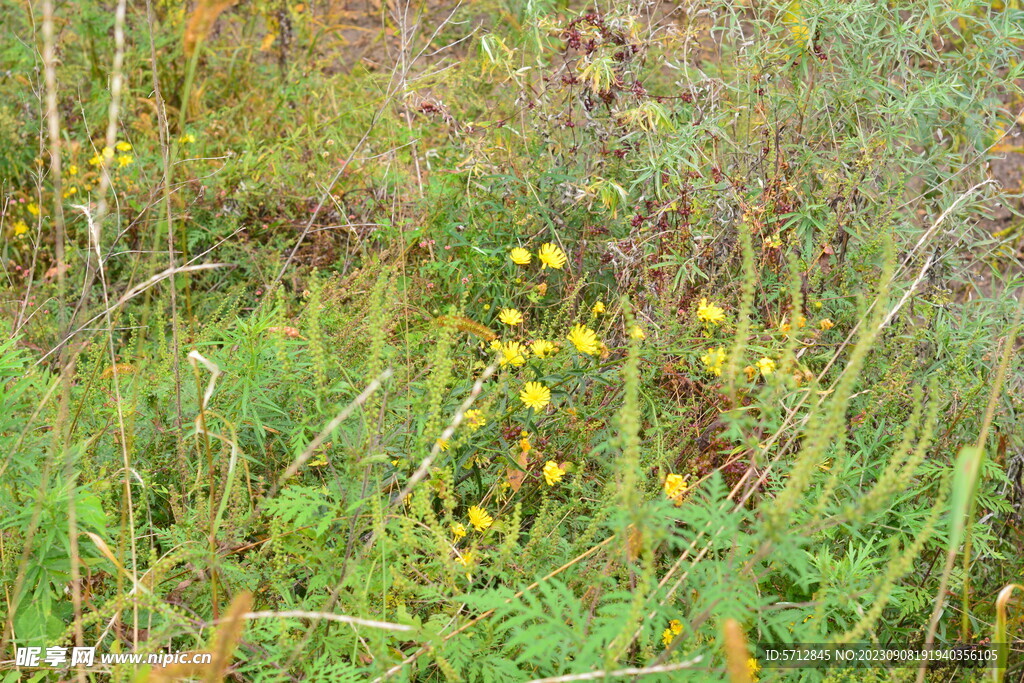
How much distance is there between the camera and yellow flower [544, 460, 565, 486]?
209 centimetres

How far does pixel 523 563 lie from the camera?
1.76 meters

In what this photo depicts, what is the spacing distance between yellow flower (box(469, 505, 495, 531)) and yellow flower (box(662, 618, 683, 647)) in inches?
18.6

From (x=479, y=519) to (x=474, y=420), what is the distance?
240 millimetres

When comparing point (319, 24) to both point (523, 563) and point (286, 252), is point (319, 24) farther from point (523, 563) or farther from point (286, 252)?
point (523, 563)

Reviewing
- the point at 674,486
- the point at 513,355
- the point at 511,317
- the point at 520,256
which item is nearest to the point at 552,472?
the point at 513,355

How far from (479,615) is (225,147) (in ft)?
10.8

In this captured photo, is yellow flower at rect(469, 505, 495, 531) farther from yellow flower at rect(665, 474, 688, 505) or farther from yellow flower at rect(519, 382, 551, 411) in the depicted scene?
yellow flower at rect(665, 474, 688, 505)

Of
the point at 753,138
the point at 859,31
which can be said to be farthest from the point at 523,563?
the point at 753,138

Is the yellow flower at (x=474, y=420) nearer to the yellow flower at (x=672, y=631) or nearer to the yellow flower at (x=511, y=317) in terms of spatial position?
the yellow flower at (x=511, y=317)

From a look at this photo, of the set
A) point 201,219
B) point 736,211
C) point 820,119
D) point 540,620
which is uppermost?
point 820,119

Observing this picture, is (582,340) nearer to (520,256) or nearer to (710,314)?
(710,314)

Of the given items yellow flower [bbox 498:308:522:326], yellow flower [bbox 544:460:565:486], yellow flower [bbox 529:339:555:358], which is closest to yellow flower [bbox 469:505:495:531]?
yellow flower [bbox 544:460:565:486]

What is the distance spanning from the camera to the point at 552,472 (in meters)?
2.10

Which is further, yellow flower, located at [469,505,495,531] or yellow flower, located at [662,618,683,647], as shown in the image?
yellow flower, located at [469,505,495,531]
